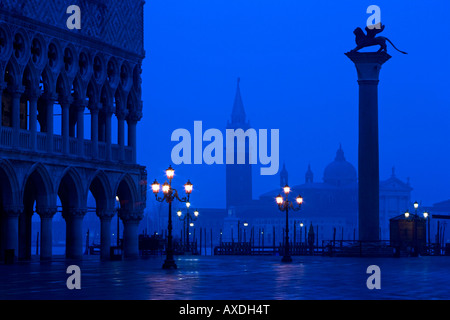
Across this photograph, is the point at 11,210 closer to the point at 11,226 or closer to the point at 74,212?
the point at 11,226

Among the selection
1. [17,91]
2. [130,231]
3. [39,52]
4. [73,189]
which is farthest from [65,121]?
[130,231]

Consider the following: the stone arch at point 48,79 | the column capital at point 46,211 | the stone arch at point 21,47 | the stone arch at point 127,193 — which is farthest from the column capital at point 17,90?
the stone arch at point 127,193

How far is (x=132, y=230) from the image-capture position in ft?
168

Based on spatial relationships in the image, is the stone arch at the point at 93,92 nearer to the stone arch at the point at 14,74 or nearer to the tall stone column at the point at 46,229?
the stone arch at the point at 14,74

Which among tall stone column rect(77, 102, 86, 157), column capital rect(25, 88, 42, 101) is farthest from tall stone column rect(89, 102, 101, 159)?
column capital rect(25, 88, 42, 101)

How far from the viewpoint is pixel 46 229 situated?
4550cm

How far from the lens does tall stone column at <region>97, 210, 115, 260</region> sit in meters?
48.6

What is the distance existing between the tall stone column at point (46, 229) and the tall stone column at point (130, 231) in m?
5.77

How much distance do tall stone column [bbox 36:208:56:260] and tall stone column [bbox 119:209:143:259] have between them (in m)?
5.77

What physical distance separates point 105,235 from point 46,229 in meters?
4.41

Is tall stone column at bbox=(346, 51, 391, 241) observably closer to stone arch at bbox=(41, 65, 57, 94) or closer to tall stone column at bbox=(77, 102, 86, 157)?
tall stone column at bbox=(77, 102, 86, 157)
